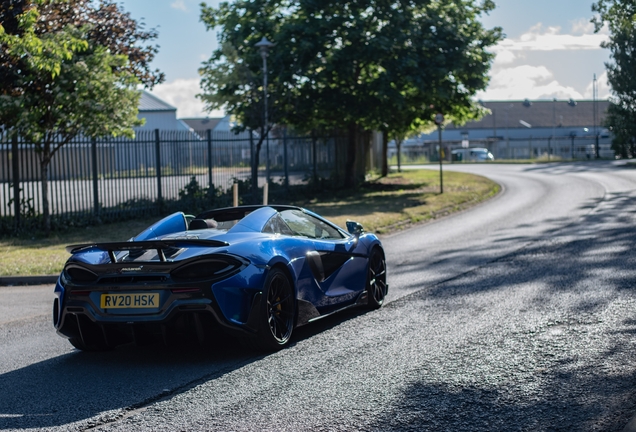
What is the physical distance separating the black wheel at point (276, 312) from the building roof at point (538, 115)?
102 m

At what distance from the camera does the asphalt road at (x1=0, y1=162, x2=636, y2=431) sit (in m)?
5.15

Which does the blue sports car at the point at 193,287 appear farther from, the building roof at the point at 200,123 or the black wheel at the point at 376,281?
the building roof at the point at 200,123

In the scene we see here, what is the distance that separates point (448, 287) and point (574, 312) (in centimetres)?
230

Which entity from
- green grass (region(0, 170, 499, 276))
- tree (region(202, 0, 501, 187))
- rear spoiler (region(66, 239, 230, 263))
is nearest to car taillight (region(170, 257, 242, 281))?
rear spoiler (region(66, 239, 230, 263))

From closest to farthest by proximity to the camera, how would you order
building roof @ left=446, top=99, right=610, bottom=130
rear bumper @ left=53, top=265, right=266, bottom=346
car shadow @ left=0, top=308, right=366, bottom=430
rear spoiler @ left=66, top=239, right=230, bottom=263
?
car shadow @ left=0, top=308, right=366, bottom=430 → rear bumper @ left=53, top=265, right=266, bottom=346 → rear spoiler @ left=66, top=239, right=230, bottom=263 → building roof @ left=446, top=99, right=610, bottom=130

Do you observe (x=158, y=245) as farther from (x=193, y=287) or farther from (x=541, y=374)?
(x=541, y=374)

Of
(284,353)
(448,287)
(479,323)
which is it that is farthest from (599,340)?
(448,287)

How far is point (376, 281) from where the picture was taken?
9.24 meters

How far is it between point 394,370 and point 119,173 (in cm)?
1662

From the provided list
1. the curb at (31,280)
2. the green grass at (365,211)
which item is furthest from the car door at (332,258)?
the green grass at (365,211)

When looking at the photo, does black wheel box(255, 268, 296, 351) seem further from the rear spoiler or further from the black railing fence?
the black railing fence

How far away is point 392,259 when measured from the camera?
47.9 ft

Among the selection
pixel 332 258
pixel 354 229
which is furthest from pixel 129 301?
pixel 354 229

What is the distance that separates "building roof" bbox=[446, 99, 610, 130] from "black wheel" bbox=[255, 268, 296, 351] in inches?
4014
